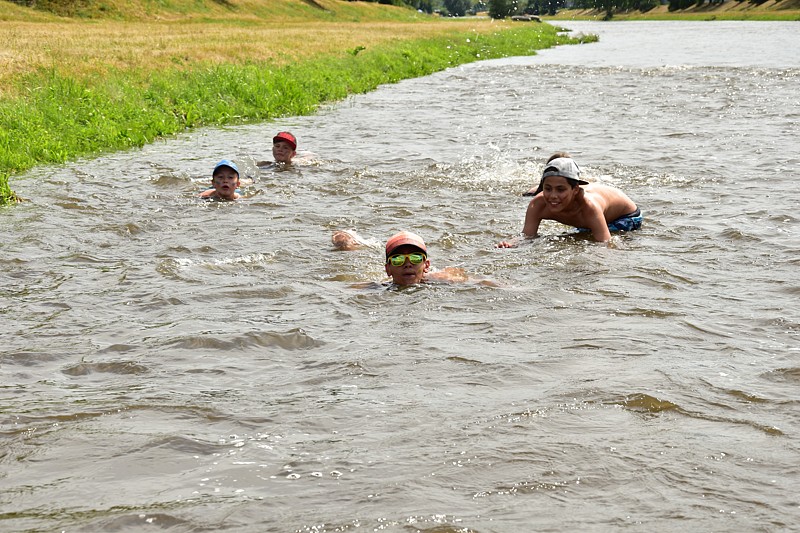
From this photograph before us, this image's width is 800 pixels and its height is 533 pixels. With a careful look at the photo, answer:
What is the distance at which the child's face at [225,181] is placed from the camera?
13.2 meters

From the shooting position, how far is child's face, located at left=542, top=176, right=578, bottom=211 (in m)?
10.2

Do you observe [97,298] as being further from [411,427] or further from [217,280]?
[411,427]

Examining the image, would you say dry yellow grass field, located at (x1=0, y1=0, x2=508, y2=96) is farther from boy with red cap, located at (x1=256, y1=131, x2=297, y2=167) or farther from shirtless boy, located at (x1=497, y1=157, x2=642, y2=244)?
shirtless boy, located at (x1=497, y1=157, x2=642, y2=244)

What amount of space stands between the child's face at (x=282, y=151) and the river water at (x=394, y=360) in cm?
118

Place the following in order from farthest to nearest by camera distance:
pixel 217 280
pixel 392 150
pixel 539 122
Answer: pixel 539 122 < pixel 392 150 < pixel 217 280

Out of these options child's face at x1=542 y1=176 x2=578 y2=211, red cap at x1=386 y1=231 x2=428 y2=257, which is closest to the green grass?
red cap at x1=386 y1=231 x2=428 y2=257

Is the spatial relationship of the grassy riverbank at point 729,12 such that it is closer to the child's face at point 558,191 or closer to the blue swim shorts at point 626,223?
the blue swim shorts at point 626,223

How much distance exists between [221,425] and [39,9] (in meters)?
58.5

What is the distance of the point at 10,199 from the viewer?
1312 centimetres

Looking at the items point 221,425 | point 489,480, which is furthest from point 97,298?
point 489,480

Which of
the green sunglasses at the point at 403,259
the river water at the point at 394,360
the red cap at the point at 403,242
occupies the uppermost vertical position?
the red cap at the point at 403,242

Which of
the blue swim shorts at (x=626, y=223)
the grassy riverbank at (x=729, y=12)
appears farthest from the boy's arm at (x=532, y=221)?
the grassy riverbank at (x=729, y=12)

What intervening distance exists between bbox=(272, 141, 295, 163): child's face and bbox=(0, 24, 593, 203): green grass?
3.82 m

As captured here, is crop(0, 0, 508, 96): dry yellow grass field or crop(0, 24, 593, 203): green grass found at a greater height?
crop(0, 0, 508, 96): dry yellow grass field
